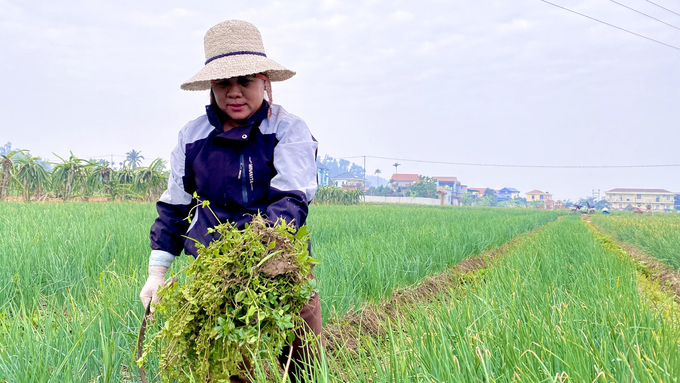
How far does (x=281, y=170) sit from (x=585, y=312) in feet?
4.54

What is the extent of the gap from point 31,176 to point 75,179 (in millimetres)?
1087

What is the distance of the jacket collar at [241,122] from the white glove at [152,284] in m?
0.50

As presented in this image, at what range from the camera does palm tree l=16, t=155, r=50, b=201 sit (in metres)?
10.8

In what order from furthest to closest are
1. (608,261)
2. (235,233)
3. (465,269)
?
(465,269) < (608,261) < (235,233)

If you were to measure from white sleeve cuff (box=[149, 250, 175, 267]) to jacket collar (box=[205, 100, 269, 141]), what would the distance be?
1.47 ft

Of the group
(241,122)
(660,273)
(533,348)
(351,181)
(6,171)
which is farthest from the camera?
(351,181)

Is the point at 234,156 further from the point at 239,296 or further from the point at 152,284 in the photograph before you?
the point at 239,296

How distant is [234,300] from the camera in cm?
90

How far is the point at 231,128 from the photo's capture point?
141 cm

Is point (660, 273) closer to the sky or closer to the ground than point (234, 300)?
closer to the ground

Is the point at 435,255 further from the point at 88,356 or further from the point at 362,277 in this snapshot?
the point at 88,356

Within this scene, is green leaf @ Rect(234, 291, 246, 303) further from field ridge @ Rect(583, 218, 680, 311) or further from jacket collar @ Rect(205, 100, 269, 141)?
field ridge @ Rect(583, 218, 680, 311)

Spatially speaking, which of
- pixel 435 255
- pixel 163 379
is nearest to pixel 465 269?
pixel 435 255

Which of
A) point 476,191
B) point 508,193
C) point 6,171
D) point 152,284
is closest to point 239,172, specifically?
point 152,284
